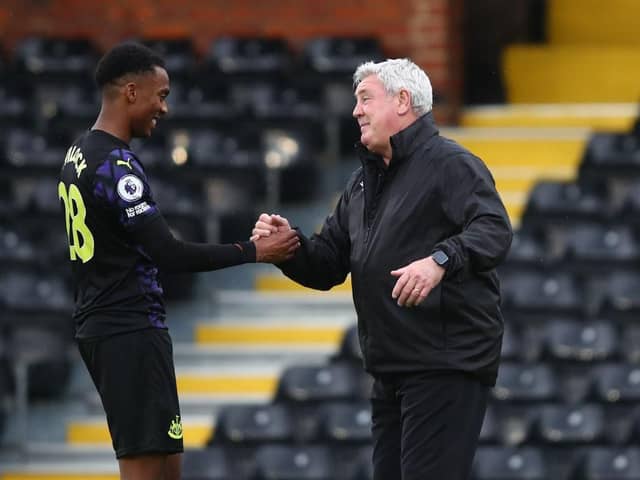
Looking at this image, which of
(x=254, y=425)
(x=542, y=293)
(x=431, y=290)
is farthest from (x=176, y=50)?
(x=431, y=290)

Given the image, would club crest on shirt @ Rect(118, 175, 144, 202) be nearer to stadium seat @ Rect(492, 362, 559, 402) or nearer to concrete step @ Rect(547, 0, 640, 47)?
stadium seat @ Rect(492, 362, 559, 402)

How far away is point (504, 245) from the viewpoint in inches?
220

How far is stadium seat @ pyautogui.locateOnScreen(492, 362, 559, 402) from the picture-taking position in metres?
10.6

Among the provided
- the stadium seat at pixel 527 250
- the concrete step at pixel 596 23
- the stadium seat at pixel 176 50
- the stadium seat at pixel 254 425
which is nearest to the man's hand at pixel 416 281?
the stadium seat at pixel 254 425

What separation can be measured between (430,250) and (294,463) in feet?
15.5

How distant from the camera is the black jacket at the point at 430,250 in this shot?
560cm

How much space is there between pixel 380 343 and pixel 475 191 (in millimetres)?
541

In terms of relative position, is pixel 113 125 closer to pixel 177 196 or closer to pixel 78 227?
pixel 78 227

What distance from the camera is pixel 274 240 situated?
239 inches

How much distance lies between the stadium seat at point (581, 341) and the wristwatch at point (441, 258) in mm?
5581

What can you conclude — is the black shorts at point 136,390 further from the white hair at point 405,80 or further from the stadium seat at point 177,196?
the stadium seat at point 177,196

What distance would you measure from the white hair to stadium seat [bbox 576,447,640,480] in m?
4.54

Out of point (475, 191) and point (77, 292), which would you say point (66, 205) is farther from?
point (475, 191)

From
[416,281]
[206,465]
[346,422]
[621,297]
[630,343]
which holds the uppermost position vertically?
[416,281]
